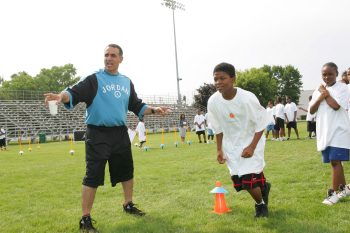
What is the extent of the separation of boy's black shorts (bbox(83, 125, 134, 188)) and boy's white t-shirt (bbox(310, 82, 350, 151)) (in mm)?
2757

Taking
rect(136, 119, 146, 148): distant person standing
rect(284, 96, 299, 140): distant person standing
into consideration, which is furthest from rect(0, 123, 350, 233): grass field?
rect(136, 119, 146, 148): distant person standing

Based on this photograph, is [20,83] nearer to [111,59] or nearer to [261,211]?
[111,59]

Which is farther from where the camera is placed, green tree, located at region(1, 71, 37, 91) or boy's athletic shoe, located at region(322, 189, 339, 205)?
green tree, located at region(1, 71, 37, 91)

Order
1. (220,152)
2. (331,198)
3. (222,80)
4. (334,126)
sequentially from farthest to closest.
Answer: (334,126) < (331,198) < (220,152) < (222,80)

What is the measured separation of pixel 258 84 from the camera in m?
85.9

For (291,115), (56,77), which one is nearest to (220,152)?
(291,115)

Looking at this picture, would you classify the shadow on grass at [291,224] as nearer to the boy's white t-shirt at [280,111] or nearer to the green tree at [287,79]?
the boy's white t-shirt at [280,111]

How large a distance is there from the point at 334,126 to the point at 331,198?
0.99 meters

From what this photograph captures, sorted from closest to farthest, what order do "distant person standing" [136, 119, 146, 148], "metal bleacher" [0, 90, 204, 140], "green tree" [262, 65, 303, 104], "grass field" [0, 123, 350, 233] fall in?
"grass field" [0, 123, 350, 233]
"distant person standing" [136, 119, 146, 148]
"metal bleacher" [0, 90, 204, 140]
"green tree" [262, 65, 303, 104]

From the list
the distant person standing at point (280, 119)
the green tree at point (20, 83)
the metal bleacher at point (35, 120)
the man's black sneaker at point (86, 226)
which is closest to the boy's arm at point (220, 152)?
the man's black sneaker at point (86, 226)

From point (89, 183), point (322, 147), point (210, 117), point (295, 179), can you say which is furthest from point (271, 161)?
point (89, 183)

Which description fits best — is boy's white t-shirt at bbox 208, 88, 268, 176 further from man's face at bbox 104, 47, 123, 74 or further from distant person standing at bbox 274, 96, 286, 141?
distant person standing at bbox 274, 96, 286, 141

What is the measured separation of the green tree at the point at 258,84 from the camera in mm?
85625

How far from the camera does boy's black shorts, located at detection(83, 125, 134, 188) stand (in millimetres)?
4719
